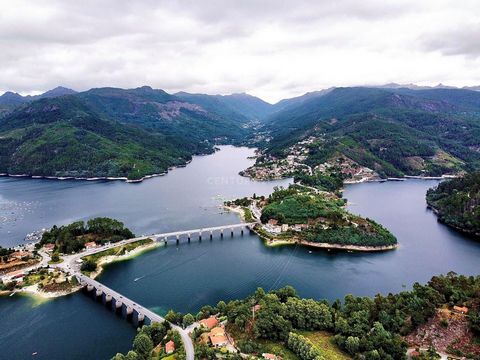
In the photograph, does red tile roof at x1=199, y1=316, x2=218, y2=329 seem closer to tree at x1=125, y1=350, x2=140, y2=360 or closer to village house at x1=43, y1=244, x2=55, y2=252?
tree at x1=125, y1=350, x2=140, y2=360

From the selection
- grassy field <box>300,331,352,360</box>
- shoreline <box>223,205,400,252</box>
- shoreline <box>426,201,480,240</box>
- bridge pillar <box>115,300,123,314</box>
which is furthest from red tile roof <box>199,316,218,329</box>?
shoreline <box>426,201,480,240</box>

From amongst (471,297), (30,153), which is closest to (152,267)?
(471,297)

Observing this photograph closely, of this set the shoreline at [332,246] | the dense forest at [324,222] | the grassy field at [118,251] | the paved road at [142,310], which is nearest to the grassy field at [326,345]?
the paved road at [142,310]

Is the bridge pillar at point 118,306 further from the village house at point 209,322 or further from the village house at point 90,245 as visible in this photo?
the village house at point 90,245

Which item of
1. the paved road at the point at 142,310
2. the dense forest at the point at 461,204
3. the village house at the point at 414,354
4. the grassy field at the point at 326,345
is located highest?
the dense forest at the point at 461,204

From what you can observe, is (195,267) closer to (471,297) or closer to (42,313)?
(42,313)

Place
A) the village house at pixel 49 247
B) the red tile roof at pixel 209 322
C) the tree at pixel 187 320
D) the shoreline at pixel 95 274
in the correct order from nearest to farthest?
the red tile roof at pixel 209 322 < the tree at pixel 187 320 < the shoreline at pixel 95 274 < the village house at pixel 49 247
